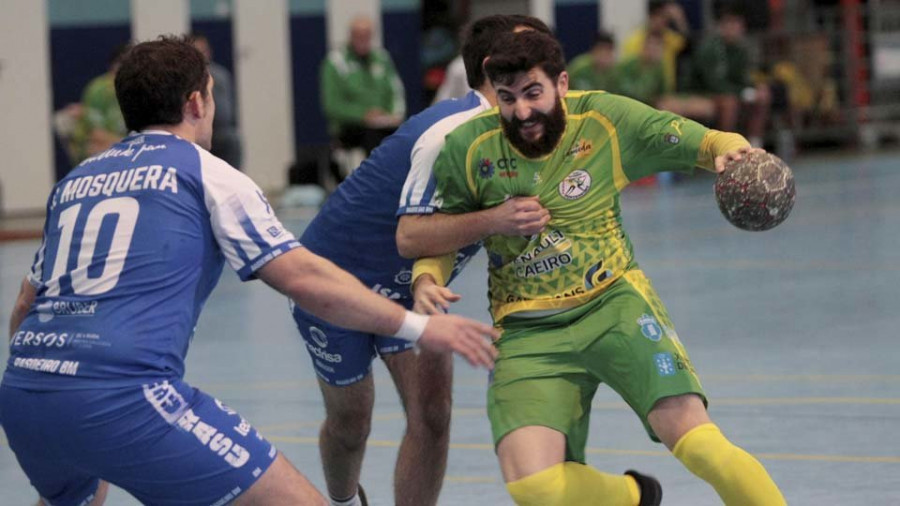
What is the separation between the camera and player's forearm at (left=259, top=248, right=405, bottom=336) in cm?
401

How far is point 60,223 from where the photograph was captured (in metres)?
4.04

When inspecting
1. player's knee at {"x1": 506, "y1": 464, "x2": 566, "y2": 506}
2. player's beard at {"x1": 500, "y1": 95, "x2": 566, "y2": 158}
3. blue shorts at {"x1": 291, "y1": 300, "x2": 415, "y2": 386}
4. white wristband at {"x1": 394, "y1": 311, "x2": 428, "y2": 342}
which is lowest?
player's knee at {"x1": 506, "y1": 464, "x2": 566, "y2": 506}

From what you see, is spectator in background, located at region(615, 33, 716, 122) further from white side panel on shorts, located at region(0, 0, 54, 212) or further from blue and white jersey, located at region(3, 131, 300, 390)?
blue and white jersey, located at region(3, 131, 300, 390)

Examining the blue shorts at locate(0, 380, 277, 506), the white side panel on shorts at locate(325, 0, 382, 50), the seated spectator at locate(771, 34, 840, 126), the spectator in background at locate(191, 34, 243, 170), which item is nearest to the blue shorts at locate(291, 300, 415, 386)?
the blue shorts at locate(0, 380, 277, 506)

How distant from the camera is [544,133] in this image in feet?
15.6

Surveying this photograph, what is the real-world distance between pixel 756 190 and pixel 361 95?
492 inches

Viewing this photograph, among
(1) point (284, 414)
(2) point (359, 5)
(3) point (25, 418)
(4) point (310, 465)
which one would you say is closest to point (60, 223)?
(3) point (25, 418)

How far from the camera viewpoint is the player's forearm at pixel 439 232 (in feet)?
15.5

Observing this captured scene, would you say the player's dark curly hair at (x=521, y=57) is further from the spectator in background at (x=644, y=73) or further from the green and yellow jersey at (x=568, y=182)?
the spectator in background at (x=644, y=73)

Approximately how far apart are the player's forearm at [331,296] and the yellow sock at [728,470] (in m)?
1.02

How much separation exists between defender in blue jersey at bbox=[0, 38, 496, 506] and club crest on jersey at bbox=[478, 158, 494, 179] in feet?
2.85

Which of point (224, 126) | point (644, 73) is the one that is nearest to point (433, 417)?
point (224, 126)

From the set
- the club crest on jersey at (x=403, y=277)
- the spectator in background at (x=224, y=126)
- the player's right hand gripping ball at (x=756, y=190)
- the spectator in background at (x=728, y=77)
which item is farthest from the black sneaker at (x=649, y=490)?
the spectator in background at (x=728, y=77)

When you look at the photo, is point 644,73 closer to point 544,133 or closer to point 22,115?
point 22,115
